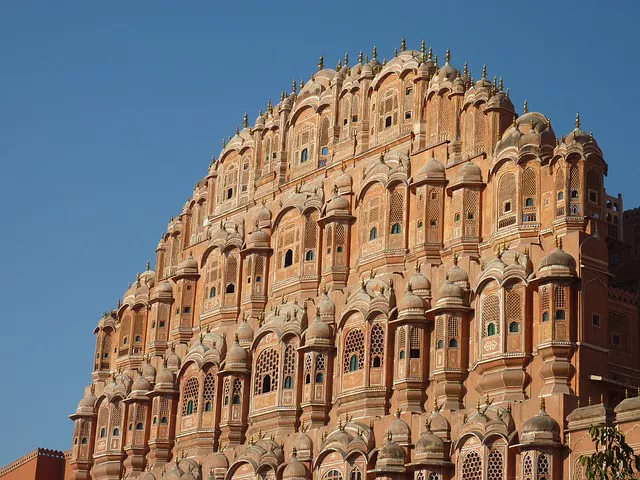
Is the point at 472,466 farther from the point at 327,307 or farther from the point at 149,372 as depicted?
the point at 149,372

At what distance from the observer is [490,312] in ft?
119

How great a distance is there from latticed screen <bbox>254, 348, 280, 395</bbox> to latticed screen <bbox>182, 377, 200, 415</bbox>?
303cm

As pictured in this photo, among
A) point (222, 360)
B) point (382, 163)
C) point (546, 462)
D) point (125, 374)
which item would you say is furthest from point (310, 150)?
point (546, 462)

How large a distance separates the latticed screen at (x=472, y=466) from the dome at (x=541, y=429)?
5.29 feet

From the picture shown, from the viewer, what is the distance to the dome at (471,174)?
3881 cm

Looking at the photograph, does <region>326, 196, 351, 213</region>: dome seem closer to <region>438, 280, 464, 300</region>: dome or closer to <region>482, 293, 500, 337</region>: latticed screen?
<region>438, 280, 464, 300</region>: dome

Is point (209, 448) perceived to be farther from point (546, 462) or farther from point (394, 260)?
point (546, 462)

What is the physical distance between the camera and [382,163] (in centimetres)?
4184

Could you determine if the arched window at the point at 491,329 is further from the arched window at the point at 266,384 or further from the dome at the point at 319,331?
the arched window at the point at 266,384

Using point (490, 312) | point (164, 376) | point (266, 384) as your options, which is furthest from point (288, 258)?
point (490, 312)

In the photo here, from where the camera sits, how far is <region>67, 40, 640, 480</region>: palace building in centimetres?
3506

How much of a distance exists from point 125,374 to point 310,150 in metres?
10.3

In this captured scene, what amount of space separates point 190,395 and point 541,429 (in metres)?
15.4

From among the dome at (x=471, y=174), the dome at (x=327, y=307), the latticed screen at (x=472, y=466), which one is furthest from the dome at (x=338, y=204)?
the latticed screen at (x=472, y=466)
